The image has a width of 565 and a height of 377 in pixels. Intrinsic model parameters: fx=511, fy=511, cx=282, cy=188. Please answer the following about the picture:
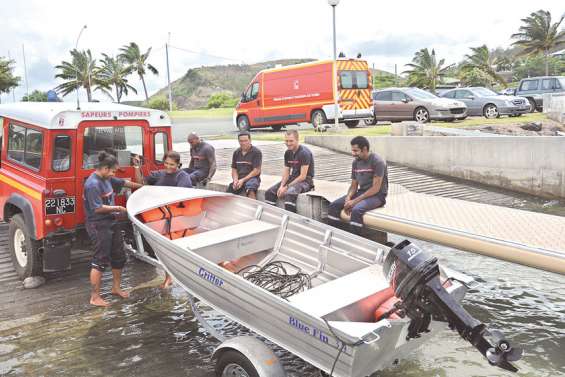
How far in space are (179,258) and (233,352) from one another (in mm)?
1143

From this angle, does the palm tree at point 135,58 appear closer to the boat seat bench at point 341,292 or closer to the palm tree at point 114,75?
the palm tree at point 114,75

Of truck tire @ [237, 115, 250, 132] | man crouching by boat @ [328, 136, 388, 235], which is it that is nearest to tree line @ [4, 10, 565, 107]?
truck tire @ [237, 115, 250, 132]

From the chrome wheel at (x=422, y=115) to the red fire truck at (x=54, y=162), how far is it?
12.2 meters

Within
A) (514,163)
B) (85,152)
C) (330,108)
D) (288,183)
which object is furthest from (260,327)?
(330,108)

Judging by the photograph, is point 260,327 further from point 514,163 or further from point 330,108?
point 330,108

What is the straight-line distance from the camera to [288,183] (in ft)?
26.5

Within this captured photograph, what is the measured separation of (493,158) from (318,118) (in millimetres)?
7028

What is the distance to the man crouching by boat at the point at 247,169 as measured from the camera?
8305 millimetres

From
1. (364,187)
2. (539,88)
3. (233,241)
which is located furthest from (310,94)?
(233,241)

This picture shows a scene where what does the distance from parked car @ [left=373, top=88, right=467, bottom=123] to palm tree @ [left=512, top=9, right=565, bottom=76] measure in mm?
28971

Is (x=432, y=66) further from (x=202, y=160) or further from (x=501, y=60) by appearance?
(x=202, y=160)

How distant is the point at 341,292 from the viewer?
14.0ft

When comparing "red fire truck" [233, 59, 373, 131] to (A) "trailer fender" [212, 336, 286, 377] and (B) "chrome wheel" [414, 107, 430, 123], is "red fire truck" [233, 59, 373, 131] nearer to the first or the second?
(B) "chrome wheel" [414, 107, 430, 123]

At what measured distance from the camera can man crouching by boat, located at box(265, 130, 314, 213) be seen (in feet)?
25.5
